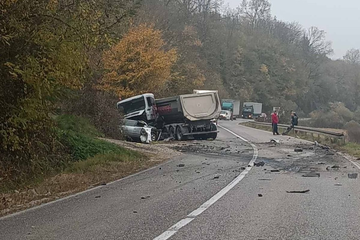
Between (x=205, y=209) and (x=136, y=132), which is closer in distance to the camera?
(x=205, y=209)

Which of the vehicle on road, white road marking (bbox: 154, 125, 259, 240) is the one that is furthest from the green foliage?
the vehicle on road

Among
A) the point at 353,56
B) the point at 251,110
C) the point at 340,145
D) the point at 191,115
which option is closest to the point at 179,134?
the point at 191,115

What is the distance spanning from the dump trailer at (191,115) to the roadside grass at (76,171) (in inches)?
418

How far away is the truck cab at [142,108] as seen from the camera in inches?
1202

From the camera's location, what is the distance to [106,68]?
1288 inches

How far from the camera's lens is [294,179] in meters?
12.7

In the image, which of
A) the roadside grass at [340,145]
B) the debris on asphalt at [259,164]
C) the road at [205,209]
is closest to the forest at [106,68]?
the road at [205,209]

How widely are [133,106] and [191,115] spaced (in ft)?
13.3

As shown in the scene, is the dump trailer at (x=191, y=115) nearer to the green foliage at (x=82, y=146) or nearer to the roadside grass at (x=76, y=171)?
the roadside grass at (x=76, y=171)

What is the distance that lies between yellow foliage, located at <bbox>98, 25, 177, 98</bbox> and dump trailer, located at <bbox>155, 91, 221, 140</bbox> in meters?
4.98

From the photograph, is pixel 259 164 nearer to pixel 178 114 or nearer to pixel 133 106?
pixel 178 114

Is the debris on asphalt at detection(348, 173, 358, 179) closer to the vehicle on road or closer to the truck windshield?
the truck windshield

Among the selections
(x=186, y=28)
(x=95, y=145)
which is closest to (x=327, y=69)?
(x=186, y=28)

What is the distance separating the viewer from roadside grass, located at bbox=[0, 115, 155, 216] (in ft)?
31.9
